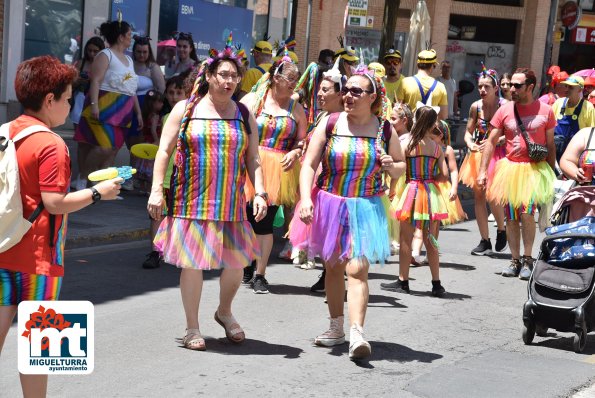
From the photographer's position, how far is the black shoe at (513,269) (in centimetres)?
1132

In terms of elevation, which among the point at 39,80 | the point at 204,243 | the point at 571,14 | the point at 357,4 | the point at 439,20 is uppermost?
the point at 571,14

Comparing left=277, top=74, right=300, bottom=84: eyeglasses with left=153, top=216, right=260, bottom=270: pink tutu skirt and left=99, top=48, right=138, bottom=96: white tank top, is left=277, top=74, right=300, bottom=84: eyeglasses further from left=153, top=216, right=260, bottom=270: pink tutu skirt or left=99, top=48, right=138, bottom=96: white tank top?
left=99, top=48, right=138, bottom=96: white tank top

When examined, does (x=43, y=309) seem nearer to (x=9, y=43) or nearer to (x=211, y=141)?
(x=211, y=141)

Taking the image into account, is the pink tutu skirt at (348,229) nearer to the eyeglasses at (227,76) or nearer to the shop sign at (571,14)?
the eyeglasses at (227,76)

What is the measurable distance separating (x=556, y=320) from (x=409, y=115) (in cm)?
313

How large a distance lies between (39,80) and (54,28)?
1118 centimetres

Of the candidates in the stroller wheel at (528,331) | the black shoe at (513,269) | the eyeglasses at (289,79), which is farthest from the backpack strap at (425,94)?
the stroller wheel at (528,331)

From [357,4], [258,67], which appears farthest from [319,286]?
[357,4]

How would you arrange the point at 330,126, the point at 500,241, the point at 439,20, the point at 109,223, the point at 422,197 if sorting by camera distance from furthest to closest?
the point at 439,20 < the point at 500,241 < the point at 109,223 < the point at 422,197 < the point at 330,126

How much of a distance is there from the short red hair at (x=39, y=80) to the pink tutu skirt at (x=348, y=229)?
9.07 ft

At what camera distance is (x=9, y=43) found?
586 inches

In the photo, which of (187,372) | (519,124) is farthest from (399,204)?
(187,372)

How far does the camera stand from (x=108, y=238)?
37.6 feet

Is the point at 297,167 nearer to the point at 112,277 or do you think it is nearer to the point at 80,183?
the point at 112,277
